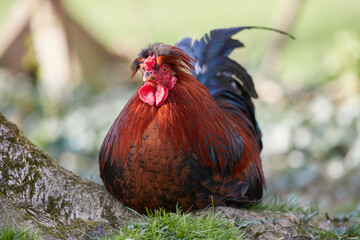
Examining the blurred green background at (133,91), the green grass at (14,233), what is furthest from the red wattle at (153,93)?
the blurred green background at (133,91)

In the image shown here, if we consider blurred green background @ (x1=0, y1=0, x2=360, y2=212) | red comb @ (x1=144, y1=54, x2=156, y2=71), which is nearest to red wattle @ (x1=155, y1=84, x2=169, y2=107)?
red comb @ (x1=144, y1=54, x2=156, y2=71)

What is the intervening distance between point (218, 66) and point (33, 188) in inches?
89.5

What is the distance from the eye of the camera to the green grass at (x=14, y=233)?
313 centimetres

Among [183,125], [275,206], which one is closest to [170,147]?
[183,125]

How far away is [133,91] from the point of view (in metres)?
10.8

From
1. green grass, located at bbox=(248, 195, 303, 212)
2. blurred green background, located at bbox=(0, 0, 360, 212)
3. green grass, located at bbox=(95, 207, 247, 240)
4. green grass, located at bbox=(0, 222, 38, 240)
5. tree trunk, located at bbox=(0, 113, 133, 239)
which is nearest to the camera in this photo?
green grass, located at bbox=(0, 222, 38, 240)

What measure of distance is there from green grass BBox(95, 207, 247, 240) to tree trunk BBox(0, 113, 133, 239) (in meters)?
0.26

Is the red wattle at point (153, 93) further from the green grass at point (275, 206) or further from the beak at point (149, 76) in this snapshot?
the green grass at point (275, 206)

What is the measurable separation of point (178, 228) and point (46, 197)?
3.46ft

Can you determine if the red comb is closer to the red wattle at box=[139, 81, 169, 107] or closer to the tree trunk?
the red wattle at box=[139, 81, 169, 107]

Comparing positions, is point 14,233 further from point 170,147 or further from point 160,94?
point 160,94

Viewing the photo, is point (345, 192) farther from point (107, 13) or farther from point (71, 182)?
point (107, 13)

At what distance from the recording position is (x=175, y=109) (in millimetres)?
3666

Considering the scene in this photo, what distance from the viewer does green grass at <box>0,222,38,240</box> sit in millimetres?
3135
